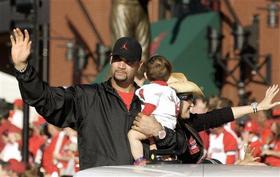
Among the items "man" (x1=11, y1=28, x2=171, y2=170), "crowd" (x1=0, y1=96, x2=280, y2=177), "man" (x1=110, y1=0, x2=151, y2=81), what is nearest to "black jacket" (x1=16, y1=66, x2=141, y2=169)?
"man" (x1=11, y1=28, x2=171, y2=170)

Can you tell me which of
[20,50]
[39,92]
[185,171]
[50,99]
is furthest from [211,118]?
[185,171]

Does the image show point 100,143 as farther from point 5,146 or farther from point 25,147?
point 5,146

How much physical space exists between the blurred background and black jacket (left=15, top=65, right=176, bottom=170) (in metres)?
7.82

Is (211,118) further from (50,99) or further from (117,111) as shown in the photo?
(50,99)

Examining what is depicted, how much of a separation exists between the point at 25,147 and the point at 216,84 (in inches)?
525

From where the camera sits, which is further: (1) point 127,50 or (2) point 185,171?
(1) point 127,50

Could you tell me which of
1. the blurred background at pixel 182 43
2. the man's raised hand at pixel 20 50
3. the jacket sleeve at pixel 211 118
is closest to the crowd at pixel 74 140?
the blurred background at pixel 182 43

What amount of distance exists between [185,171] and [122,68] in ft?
6.22

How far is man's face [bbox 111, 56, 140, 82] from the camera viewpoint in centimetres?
581

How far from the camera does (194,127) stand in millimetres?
6273

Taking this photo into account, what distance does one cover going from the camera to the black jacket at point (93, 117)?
221 inches

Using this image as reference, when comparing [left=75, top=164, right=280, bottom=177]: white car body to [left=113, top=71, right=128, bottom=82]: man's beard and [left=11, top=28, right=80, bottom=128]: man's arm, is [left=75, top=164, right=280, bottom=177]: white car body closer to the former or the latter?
[left=11, top=28, right=80, bottom=128]: man's arm

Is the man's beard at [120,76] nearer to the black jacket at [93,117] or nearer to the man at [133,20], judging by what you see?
the black jacket at [93,117]

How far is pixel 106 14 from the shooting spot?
90.4ft
